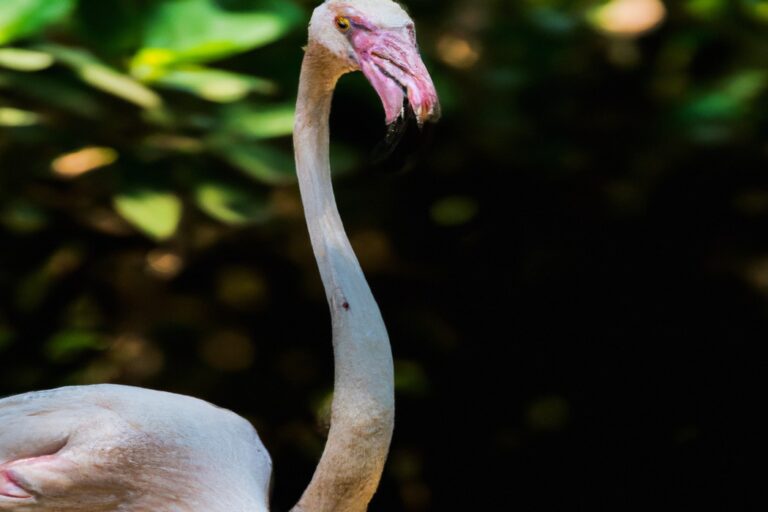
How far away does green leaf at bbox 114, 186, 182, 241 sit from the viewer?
248 cm

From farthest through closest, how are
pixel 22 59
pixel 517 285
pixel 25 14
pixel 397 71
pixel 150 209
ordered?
pixel 517 285
pixel 150 209
pixel 22 59
pixel 25 14
pixel 397 71

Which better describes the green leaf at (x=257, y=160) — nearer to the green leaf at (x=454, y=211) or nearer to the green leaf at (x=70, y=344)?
the green leaf at (x=454, y=211)

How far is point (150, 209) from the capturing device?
98.8 inches

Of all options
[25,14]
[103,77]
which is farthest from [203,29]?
[25,14]

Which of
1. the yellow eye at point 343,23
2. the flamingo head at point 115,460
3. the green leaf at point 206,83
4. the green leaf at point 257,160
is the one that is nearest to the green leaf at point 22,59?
the green leaf at point 206,83

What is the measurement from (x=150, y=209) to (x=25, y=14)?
0.51m

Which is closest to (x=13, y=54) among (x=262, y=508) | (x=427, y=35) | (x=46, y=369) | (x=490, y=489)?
(x=46, y=369)

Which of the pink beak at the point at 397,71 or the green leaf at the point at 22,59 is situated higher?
the pink beak at the point at 397,71

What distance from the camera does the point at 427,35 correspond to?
306 cm

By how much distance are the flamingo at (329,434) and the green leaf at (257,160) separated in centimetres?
93

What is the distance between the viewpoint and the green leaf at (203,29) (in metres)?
2.40

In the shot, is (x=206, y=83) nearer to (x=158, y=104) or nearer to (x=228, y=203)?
(x=158, y=104)

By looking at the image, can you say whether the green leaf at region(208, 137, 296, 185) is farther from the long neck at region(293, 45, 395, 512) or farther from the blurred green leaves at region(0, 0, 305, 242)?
the long neck at region(293, 45, 395, 512)

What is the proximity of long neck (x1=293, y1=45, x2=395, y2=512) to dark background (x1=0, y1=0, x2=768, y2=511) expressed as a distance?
1.34m
